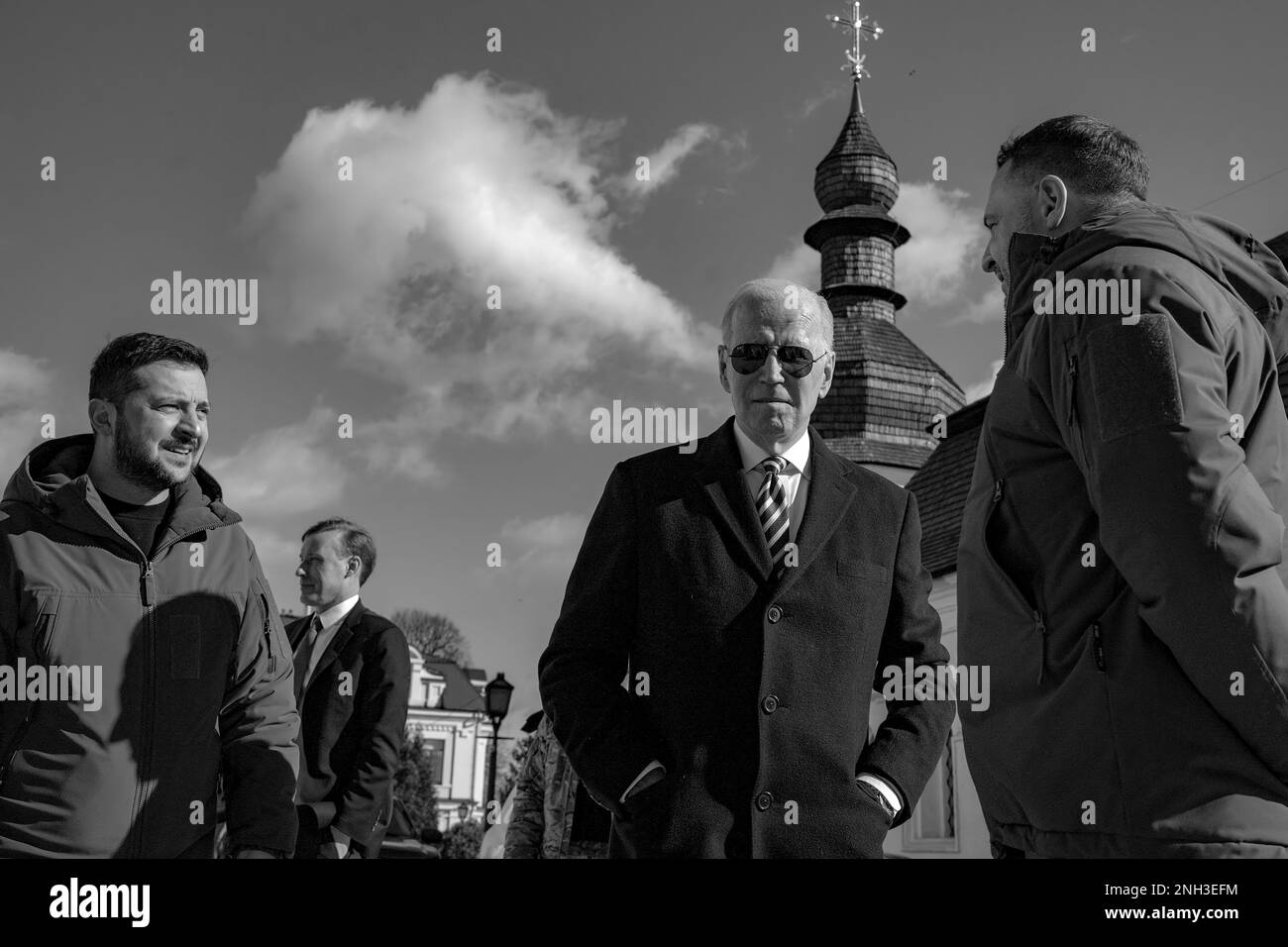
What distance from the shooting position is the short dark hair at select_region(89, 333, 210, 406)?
372cm

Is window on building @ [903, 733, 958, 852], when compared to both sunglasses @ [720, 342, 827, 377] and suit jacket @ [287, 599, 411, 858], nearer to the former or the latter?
suit jacket @ [287, 599, 411, 858]

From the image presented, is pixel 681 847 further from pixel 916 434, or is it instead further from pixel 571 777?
pixel 916 434

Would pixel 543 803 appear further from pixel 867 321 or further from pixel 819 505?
pixel 867 321

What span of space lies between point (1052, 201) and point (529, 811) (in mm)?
3020

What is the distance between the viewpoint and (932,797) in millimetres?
18828

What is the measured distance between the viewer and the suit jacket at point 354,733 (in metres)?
5.34

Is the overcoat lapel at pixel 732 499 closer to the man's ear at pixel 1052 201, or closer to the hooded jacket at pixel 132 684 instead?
the man's ear at pixel 1052 201

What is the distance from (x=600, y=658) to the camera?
3160mm

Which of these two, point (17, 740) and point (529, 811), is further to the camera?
point (529, 811)

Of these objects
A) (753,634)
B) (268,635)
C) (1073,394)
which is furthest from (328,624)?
(1073,394)

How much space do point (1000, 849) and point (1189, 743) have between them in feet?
1.70

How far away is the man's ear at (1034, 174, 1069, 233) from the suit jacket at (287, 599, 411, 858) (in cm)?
348

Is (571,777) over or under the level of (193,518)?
under

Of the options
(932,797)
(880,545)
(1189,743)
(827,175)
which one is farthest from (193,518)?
(827,175)
